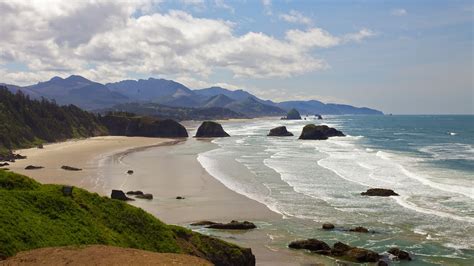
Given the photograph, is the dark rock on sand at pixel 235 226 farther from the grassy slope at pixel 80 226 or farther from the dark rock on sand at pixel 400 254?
the dark rock on sand at pixel 400 254

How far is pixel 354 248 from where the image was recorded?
26547mm

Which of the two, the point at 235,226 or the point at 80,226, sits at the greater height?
the point at 80,226

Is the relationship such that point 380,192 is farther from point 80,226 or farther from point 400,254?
point 80,226

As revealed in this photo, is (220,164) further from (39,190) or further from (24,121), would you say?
(24,121)

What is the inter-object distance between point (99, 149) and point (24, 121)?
84.1 ft

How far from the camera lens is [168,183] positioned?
171 ft

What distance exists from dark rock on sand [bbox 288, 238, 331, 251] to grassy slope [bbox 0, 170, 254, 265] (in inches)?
216

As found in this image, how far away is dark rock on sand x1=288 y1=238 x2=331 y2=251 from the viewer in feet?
90.7

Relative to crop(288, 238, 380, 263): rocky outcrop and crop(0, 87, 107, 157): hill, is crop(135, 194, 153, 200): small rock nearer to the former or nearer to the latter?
crop(288, 238, 380, 263): rocky outcrop

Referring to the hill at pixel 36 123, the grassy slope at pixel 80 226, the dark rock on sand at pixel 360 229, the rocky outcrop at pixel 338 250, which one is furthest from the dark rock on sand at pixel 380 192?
the hill at pixel 36 123

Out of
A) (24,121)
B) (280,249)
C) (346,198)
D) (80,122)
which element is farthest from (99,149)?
(280,249)

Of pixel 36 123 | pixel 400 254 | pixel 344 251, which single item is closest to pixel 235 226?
pixel 344 251

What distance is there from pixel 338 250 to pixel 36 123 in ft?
328

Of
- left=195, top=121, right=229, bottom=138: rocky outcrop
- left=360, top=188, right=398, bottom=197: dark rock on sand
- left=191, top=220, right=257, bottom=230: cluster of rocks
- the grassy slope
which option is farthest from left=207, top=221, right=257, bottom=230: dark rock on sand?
left=195, top=121, right=229, bottom=138: rocky outcrop
